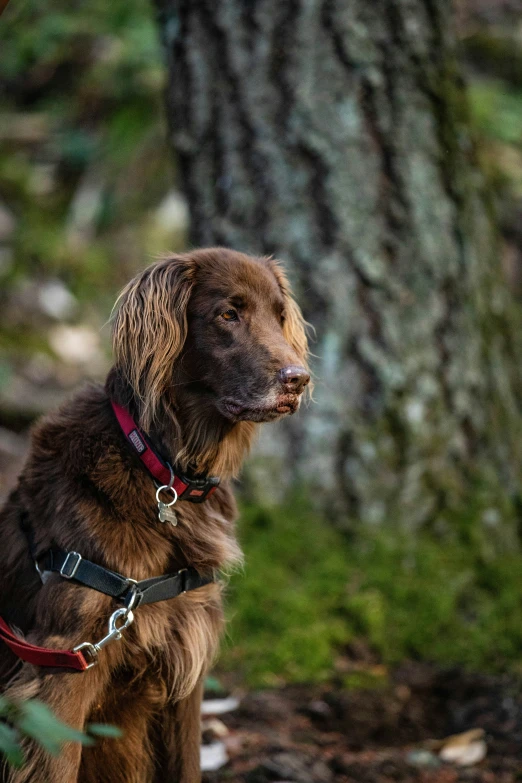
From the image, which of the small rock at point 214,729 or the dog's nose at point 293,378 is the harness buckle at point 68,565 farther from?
the small rock at point 214,729

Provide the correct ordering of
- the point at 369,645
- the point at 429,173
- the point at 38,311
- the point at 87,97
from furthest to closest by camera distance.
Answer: the point at 87,97 → the point at 38,311 → the point at 429,173 → the point at 369,645

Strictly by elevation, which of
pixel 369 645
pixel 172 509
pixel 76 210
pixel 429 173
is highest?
pixel 429 173

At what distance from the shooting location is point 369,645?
13.9 ft

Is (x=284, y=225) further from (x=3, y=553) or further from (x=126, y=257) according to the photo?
(x=126, y=257)

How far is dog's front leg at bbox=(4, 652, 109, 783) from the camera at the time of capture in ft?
8.26

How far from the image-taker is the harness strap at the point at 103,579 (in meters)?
2.58

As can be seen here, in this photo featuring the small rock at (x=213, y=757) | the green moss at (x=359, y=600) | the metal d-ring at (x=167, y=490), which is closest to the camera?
the metal d-ring at (x=167, y=490)

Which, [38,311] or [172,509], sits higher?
[172,509]

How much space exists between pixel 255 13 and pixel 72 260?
4888mm

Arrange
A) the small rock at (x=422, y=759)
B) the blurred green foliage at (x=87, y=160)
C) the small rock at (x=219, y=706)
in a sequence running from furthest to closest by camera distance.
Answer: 1. the blurred green foliage at (x=87, y=160)
2. the small rock at (x=219, y=706)
3. the small rock at (x=422, y=759)

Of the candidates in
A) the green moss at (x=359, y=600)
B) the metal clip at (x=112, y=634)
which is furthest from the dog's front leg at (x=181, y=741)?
the green moss at (x=359, y=600)

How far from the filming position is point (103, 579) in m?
2.58

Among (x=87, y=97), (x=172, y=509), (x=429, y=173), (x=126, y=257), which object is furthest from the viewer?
(x=87, y=97)

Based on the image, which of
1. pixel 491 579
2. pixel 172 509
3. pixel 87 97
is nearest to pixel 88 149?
pixel 87 97
